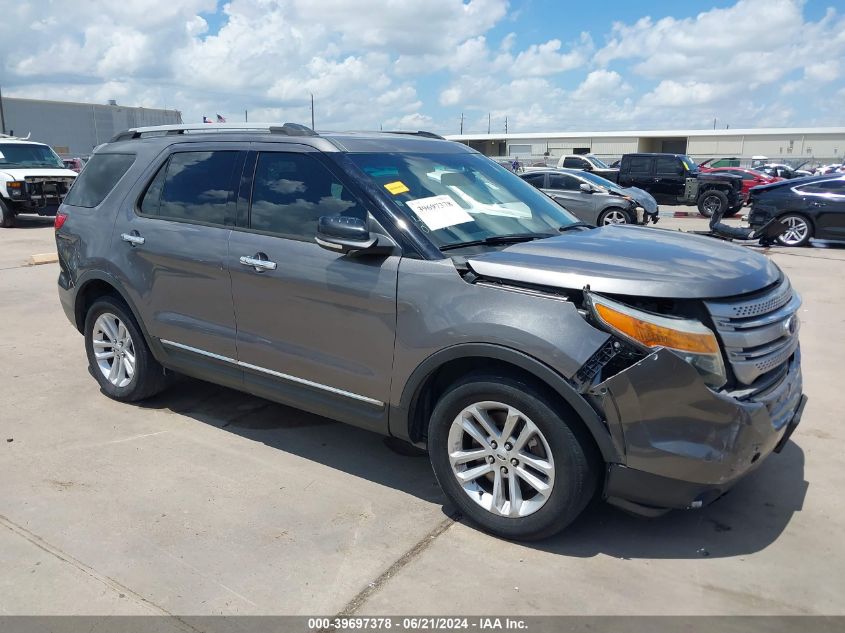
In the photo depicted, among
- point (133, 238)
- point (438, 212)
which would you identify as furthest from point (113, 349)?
point (438, 212)

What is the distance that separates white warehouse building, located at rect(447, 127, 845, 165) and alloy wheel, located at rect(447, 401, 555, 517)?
5508 centimetres

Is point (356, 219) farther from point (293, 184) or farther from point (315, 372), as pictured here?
point (315, 372)

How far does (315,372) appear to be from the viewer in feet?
12.4

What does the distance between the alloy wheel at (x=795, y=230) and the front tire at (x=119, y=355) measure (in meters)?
12.3

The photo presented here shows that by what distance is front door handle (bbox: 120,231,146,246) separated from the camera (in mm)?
4504

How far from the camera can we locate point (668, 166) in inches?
877

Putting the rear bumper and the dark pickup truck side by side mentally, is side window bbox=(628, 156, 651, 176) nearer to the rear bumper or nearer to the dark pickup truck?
the dark pickup truck

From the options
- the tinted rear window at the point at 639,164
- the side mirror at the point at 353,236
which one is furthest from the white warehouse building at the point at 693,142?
the side mirror at the point at 353,236

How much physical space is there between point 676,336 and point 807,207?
12.2m

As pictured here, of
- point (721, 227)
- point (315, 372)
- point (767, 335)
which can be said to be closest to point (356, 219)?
point (315, 372)

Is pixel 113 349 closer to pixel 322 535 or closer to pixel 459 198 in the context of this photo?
pixel 322 535

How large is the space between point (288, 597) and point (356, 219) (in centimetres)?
175

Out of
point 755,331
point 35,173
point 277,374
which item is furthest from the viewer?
point 35,173

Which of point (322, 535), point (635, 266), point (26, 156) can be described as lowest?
point (322, 535)
